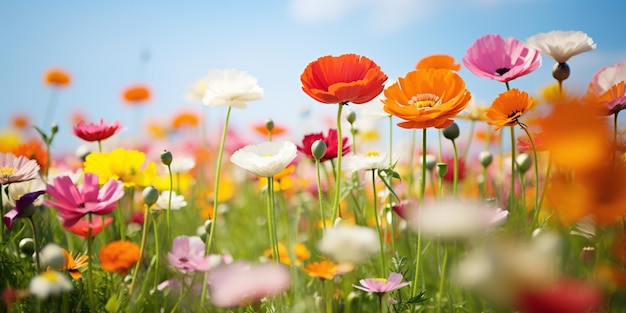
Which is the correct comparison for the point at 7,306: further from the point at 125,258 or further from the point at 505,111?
the point at 505,111

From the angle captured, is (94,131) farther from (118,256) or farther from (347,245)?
(347,245)

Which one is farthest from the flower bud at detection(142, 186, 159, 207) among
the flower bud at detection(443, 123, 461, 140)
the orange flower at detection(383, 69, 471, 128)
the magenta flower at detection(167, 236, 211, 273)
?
the flower bud at detection(443, 123, 461, 140)

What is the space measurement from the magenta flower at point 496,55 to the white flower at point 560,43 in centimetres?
2

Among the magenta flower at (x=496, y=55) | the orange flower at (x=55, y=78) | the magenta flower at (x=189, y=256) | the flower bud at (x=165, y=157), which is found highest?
the orange flower at (x=55, y=78)

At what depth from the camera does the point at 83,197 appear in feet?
2.29

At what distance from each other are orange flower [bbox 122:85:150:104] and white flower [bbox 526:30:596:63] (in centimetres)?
220

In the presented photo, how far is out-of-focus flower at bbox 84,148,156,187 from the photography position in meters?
0.92

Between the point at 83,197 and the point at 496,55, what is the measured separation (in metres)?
0.65

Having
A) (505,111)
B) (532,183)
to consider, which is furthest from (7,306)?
(532,183)

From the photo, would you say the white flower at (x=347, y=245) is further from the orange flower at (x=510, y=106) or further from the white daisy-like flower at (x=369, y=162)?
the orange flower at (x=510, y=106)

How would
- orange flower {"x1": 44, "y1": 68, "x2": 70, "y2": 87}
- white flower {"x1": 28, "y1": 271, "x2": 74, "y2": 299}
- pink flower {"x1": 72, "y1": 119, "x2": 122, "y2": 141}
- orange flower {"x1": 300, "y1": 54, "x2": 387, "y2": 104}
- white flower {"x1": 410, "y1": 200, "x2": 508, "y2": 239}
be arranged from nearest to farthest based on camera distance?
white flower {"x1": 410, "y1": 200, "x2": 508, "y2": 239} < white flower {"x1": 28, "y1": 271, "x2": 74, "y2": 299} < orange flower {"x1": 300, "y1": 54, "x2": 387, "y2": 104} < pink flower {"x1": 72, "y1": 119, "x2": 122, "y2": 141} < orange flower {"x1": 44, "y1": 68, "x2": 70, "y2": 87}

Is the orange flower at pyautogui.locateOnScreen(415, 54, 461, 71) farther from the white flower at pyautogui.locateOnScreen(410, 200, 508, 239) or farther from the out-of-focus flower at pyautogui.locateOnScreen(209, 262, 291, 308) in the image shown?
the white flower at pyautogui.locateOnScreen(410, 200, 508, 239)

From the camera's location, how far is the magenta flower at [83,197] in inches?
26.8

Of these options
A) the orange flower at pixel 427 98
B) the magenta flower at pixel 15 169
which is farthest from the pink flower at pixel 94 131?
the orange flower at pixel 427 98
